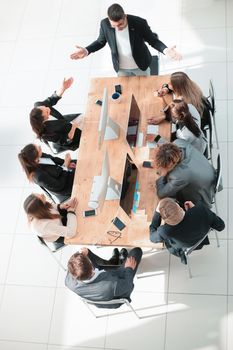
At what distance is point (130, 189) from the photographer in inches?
167

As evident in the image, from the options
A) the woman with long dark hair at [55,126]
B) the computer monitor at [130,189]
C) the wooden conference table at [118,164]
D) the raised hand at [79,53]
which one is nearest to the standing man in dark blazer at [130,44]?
the raised hand at [79,53]

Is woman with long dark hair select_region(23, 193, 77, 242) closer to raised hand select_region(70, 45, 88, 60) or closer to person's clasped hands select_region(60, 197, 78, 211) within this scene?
person's clasped hands select_region(60, 197, 78, 211)

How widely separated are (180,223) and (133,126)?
138 cm

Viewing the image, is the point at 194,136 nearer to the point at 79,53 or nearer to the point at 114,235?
the point at 114,235

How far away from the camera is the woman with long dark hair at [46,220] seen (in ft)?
13.1

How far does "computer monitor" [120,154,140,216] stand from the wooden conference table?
0.12 ft

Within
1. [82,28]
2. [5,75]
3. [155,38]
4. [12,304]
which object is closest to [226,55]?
[155,38]

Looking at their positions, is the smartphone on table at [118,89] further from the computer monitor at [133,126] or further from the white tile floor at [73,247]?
the white tile floor at [73,247]

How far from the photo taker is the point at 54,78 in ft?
20.8

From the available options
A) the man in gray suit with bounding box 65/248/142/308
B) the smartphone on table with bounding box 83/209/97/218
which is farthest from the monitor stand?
the man in gray suit with bounding box 65/248/142/308

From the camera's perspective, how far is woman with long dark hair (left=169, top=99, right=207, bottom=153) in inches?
160

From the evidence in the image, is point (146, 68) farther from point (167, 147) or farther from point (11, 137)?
point (11, 137)

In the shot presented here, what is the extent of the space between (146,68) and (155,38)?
1.09 ft

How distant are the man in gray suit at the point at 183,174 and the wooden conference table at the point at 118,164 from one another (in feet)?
0.67
